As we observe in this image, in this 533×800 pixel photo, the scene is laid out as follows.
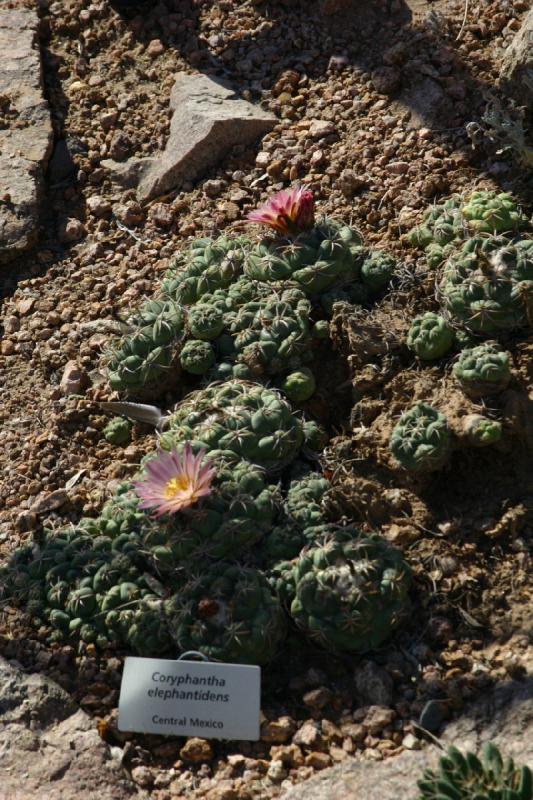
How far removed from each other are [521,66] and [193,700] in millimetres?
3589

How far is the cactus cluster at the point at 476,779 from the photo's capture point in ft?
8.98

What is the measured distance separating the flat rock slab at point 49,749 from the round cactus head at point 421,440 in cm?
162

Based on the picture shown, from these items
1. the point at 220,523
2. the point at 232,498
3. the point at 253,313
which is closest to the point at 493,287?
the point at 253,313

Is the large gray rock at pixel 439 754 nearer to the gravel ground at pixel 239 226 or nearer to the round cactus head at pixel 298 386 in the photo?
the gravel ground at pixel 239 226

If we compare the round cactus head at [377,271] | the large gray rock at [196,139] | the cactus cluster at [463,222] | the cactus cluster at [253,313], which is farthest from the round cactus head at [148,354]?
the large gray rock at [196,139]

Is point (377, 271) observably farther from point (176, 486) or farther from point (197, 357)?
point (176, 486)

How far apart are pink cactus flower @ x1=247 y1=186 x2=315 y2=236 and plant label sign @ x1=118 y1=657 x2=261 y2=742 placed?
2.13 m

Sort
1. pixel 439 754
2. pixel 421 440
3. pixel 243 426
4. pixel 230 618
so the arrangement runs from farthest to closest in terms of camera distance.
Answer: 1. pixel 243 426
2. pixel 421 440
3. pixel 230 618
4. pixel 439 754

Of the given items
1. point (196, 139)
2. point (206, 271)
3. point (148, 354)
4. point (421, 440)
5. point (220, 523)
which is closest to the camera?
point (220, 523)

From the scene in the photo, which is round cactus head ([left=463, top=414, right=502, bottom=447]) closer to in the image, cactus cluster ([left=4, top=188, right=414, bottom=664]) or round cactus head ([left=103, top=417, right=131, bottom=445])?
cactus cluster ([left=4, top=188, right=414, bottom=664])

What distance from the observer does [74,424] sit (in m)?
4.77

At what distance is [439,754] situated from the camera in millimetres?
3230

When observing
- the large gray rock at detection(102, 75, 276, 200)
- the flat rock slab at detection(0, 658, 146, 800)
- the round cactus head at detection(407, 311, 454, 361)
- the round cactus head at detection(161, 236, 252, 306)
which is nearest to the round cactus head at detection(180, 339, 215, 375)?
the round cactus head at detection(161, 236, 252, 306)

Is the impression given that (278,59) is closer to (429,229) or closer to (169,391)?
(429,229)
